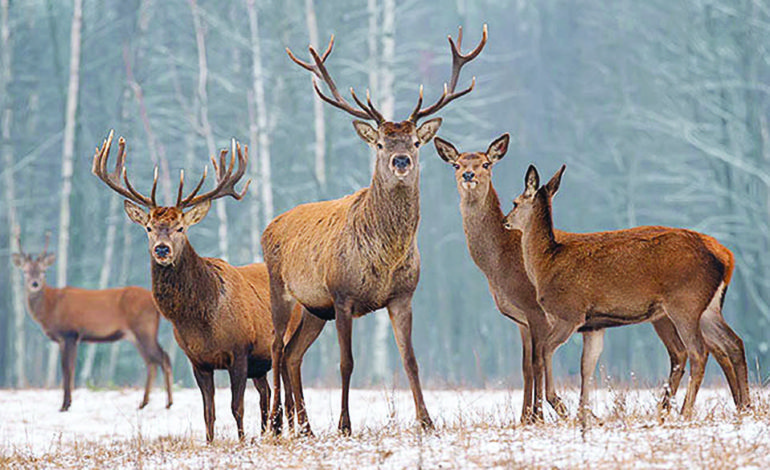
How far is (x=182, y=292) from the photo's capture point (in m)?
8.60

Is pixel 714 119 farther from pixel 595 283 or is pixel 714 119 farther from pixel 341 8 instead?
pixel 595 283

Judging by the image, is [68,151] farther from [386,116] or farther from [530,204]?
[530,204]

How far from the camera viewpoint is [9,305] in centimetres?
2731

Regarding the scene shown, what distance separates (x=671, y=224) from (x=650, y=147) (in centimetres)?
228

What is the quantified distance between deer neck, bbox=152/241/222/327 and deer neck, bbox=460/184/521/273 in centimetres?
209

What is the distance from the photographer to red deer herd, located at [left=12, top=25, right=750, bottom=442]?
743cm

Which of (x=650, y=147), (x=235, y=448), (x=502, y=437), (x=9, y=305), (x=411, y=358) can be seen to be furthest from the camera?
(x=650, y=147)

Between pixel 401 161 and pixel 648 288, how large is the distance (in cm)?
194

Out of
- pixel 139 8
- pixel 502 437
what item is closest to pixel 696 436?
pixel 502 437

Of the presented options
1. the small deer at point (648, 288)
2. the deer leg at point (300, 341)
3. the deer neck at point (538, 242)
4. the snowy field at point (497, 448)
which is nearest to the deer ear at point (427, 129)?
the deer neck at point (538, 242)

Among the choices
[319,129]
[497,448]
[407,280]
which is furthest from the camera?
[319,129]

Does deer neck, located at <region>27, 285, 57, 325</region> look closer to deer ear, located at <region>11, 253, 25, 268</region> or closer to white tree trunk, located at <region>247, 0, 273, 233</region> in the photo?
deer ear, located at <region>11, 253, 25, 268</region>

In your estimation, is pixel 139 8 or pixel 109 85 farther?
pixel 109 85

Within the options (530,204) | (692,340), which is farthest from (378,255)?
(692,340)
